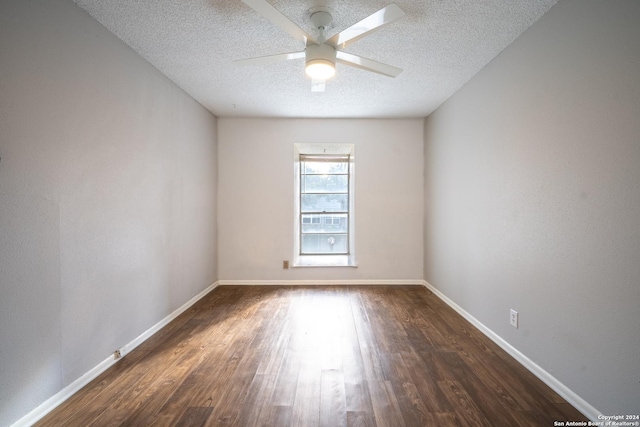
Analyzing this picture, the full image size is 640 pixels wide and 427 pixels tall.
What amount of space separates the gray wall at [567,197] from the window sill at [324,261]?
185 cm

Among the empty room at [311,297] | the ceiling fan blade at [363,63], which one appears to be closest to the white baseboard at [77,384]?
the empty room at [311,297]

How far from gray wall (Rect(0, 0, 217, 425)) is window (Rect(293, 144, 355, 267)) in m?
2.01

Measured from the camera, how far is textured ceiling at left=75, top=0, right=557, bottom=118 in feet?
6.17

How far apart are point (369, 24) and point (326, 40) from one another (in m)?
0.33

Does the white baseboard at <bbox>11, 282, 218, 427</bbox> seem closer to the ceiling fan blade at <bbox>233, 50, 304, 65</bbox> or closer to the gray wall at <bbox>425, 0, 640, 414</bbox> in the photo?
the ceiling fan blade at <bbox>233, 50, 304, 65</bbox>

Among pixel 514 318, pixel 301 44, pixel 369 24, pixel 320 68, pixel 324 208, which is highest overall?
pixel 301 44

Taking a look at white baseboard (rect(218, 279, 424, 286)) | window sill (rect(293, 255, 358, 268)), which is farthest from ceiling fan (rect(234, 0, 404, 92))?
white baseboard (rect(218, 279, 424, 286))

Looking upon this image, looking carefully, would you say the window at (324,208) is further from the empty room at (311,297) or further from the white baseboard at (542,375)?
the white baseboard at (542,375)

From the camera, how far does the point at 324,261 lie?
4.38 m

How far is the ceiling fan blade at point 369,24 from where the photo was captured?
1.57 metres

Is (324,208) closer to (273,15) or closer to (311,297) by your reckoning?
(311,297)

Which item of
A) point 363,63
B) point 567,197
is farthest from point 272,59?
point 567,197

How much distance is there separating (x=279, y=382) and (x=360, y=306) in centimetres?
160

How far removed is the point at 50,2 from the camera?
5.43ft
